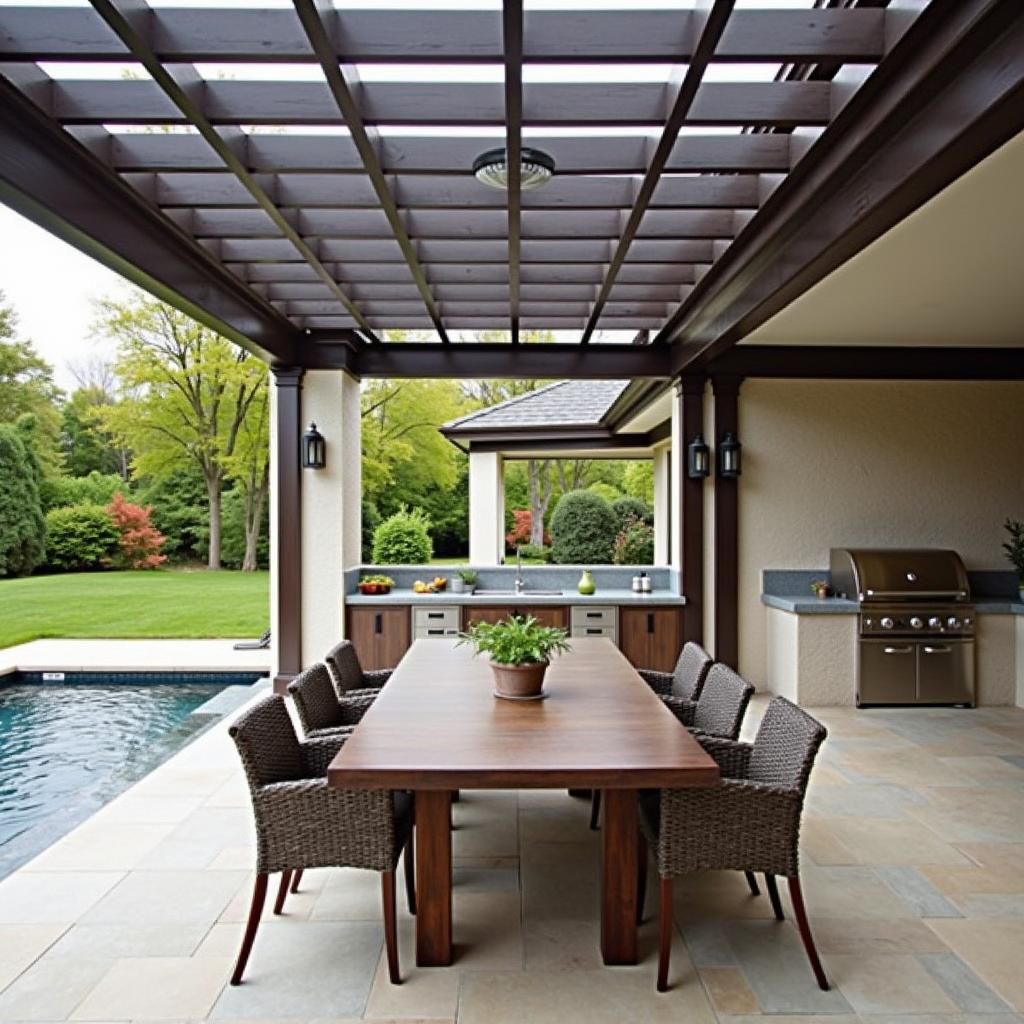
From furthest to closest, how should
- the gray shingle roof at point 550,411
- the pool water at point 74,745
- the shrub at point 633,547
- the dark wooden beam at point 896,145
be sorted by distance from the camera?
the shrub at point 633,547
the gray shingle roof at point 550,411
the pool water at point 74,745
the dark wooden beam at point 896,145

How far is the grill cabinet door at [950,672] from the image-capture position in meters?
6.32

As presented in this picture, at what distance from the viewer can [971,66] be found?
238 cm

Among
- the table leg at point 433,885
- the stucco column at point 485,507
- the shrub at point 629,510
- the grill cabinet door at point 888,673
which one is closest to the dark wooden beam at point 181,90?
the table leg at point 433,885

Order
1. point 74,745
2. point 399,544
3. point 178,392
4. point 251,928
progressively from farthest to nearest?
point 178,392
point 399,544
point 74,745
point 251,928

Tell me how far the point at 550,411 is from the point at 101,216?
8480 mm

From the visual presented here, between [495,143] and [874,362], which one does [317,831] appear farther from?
[874,362]

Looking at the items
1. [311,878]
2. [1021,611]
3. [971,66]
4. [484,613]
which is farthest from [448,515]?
[971,66]

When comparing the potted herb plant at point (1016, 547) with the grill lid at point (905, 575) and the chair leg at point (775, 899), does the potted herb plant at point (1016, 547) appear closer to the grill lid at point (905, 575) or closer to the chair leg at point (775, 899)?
the grill lid at point (905, 575)

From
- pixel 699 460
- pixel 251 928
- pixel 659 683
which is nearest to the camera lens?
pixel 251 928

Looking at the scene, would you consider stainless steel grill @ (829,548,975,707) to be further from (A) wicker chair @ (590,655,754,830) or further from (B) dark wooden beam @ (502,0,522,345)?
(B) dark wooden beam @ (502,0,522,345)

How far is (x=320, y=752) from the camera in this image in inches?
126

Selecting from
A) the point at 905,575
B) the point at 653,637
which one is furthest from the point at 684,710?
the point at 905,575

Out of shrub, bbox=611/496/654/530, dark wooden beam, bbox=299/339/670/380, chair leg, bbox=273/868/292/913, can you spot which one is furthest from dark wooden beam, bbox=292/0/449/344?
shrub, bbox=611/496/654/530

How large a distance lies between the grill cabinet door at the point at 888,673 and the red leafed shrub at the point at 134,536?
1401 cm
